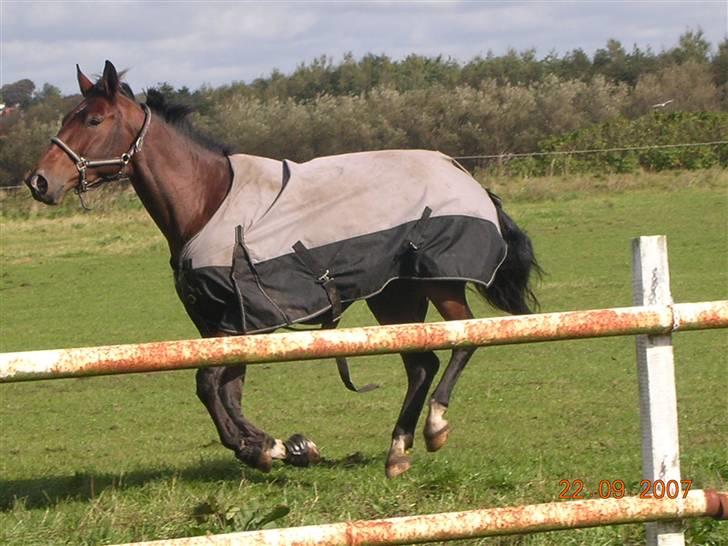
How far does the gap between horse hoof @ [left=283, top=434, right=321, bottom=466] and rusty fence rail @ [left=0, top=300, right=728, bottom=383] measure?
132 inches

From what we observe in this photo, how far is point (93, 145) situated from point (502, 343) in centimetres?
387

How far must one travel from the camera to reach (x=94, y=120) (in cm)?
693

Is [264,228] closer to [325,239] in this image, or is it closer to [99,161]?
[325,239]

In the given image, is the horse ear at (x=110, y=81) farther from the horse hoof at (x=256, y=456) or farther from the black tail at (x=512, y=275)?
the black tail at (x=512, y=275)

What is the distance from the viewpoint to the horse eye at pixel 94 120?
6922 mm

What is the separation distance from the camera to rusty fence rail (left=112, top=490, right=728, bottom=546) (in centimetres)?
341

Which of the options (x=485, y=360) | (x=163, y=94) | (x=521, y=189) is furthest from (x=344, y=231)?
(x=521, y=189)

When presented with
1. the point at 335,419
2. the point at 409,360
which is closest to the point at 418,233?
the point at 409,360

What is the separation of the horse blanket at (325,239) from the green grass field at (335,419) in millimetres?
943

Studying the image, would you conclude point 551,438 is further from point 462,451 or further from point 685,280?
point 685,280

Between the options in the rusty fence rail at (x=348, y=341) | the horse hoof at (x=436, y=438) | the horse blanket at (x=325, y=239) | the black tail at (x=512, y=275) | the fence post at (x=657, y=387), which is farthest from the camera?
the black tail at (x=512, y=275)

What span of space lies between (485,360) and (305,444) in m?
4.61

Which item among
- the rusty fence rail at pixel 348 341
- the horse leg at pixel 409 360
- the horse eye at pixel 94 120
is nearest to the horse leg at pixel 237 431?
the horse leg at pixel 409 360

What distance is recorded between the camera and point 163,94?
290 inches
